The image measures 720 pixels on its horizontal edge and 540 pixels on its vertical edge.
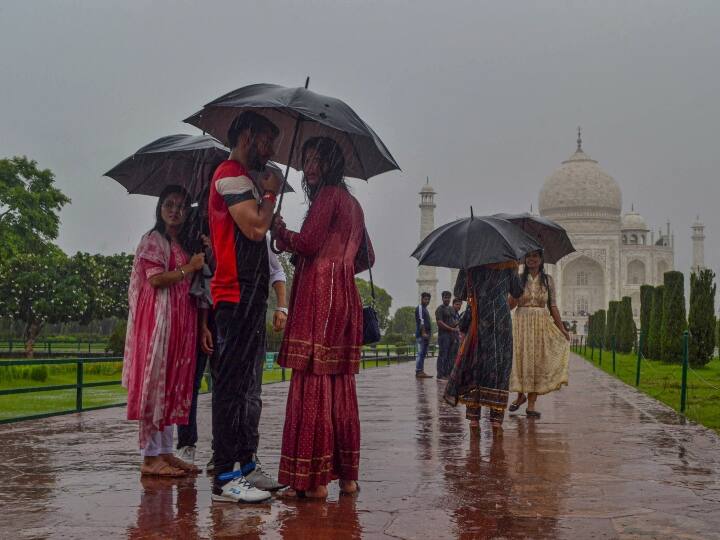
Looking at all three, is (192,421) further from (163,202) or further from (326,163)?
(326,163)

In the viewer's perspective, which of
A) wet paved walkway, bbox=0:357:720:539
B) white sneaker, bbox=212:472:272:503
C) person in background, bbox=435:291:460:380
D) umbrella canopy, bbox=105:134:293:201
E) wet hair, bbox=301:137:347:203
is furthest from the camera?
person in background, bbox=435:291:460:380

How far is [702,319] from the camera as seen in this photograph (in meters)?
20.4

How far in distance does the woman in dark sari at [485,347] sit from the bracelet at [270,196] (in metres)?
2.77

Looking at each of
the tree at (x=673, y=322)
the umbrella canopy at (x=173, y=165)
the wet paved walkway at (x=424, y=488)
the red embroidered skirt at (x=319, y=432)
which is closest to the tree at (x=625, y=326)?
the tree at (x=673, y=322)

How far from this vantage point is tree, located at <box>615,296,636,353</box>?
97.0 ft

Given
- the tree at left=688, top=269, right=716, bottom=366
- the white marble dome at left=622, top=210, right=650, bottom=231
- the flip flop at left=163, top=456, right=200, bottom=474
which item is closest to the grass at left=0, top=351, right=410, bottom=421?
the flip flop at left=163, top=456, right=200, bottom=474

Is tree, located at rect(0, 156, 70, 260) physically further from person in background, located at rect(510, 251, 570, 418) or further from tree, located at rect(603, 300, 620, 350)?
person in background, located at rect(510, 251, 570, 418)

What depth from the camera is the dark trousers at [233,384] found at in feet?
12.9

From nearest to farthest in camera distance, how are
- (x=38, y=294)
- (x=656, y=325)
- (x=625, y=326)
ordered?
(x=656, y=325) < (x=38, y=294) < (x=625, y=326)

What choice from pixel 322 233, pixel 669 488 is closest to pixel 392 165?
pixel 322 233

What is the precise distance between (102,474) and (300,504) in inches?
48.3

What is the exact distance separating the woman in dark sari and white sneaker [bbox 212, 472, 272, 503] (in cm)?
266

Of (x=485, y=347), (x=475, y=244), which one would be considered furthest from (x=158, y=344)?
(x=475, y=244)

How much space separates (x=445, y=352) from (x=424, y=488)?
9.66 metres
